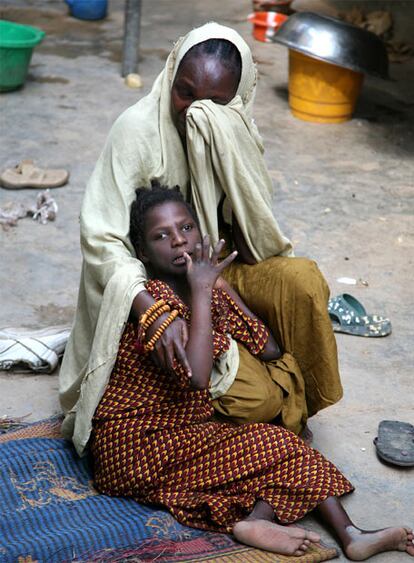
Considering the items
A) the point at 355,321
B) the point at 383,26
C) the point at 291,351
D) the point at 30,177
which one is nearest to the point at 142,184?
the point at 291,351

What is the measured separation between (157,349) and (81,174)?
303cm

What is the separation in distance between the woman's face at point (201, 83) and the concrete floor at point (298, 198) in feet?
3.72

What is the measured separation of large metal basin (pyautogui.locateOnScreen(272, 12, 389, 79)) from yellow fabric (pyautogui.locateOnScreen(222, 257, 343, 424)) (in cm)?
342

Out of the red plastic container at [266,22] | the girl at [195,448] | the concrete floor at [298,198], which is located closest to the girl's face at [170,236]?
the girl at [195,448]

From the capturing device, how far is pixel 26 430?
3098 millimetres

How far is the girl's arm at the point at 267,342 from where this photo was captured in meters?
3.02

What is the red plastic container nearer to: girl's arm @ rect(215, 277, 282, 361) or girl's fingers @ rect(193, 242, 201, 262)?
girl's arm @ rect(215, 277, 282, 361)

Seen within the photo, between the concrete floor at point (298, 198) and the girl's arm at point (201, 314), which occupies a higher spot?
the girl's arm at point (201, 314)

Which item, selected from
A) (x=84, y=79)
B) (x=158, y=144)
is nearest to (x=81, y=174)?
(x=84, y=79)

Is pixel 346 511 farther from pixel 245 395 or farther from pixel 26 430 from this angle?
pixel 26 430

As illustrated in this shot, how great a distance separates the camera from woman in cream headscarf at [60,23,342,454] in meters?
2.84

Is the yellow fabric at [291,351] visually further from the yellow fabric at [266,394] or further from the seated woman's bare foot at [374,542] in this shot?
the seated woman's bare foot at [374,542]

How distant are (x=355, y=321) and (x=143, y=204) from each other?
143cm

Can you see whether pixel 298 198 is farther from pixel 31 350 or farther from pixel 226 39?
pixel 226 39
